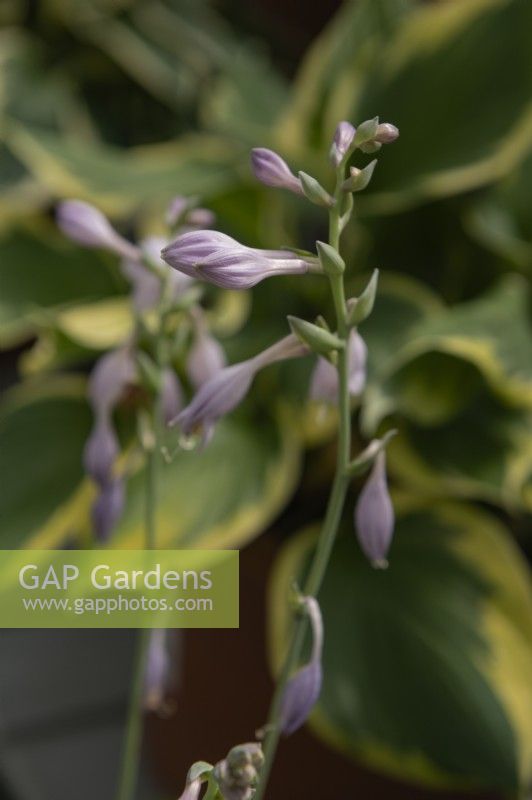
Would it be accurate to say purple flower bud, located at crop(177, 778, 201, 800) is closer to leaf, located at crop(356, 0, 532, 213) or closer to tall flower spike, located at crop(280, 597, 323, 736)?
tall flower spike, located at crop(280, 597, 323, 736)

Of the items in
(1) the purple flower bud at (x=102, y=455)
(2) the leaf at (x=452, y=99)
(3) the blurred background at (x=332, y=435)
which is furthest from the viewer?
(2) the leaf at (x=452, y=99)

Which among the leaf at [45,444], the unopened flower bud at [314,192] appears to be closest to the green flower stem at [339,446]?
the unopened flower bud at [314,192]

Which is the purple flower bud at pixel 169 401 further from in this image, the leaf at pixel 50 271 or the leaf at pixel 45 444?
the leaf at pixel 50 271

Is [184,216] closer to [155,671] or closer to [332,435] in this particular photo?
[155,671]

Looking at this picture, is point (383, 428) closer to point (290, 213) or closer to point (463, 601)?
point (463, 601)

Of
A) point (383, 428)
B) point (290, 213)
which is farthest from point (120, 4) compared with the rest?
point (383, 428)

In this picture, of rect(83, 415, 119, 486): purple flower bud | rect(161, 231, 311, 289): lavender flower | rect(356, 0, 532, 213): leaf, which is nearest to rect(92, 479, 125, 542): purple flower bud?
rect(83, 415, 119, 486): purple flower bud
